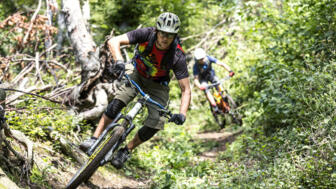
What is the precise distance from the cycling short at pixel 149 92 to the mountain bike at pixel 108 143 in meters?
0.37

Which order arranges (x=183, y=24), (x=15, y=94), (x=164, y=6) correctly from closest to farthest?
(x=15, y=94) < (x=164, y=6) < (x=183, y=24)

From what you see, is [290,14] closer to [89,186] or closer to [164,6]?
[164,6]

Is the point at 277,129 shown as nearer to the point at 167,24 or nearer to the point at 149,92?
the point at 149,92

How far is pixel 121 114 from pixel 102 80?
2.98 m

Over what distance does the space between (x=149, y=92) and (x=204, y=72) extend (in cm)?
536

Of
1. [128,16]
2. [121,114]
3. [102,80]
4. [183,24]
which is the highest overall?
[121,114]

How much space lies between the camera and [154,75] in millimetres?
4949

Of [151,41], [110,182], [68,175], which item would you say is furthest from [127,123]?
[110,182]

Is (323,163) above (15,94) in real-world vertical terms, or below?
below

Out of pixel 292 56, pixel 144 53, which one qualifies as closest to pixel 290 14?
pixel 292 56

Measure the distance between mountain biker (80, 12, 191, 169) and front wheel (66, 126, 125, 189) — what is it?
1.24 feet

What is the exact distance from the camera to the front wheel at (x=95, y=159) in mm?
3962

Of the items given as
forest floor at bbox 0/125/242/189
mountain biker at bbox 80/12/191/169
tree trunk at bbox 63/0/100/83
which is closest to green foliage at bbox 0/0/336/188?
forest floor at bbox 0/125/242/189

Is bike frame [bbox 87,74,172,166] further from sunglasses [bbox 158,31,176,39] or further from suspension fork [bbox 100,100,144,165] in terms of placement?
sunglasses [bbox 158,31,176,39]
